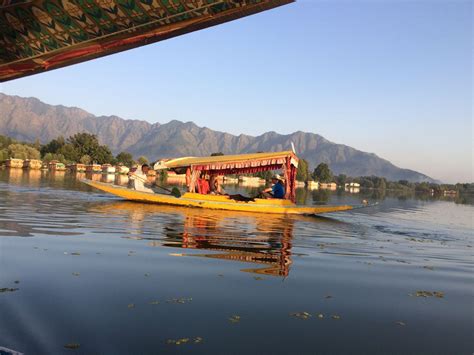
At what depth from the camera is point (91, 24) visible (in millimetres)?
3789

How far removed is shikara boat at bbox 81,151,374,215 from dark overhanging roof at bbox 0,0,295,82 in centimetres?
2011

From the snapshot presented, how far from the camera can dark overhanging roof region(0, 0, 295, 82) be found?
360 centimetres

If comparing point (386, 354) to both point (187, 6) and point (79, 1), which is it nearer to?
point (187, 6)

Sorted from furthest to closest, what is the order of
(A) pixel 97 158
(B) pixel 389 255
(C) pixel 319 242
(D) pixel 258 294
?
(A) pixel 97 158 → (C) pixel 319 242 → (B) pixel 389 255 → (D) pixel 258 294

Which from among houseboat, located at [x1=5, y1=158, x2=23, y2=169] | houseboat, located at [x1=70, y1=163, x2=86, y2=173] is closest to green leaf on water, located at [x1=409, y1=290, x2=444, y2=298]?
houseboat, located at [x1=5, y1=158, x2=23, y2=169]

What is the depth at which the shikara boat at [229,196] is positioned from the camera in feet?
79.0

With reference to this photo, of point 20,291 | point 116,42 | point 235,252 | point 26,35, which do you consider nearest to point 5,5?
point 26,35

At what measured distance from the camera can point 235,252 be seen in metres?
10.6

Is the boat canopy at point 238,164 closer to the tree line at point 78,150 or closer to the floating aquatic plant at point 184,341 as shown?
the floating aquatic plant at point 184,341

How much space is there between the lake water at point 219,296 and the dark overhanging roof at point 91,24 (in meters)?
3.19

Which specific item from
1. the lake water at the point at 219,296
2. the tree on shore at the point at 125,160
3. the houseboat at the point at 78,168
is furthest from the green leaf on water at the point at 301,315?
the tree on shore at the point at 125,160

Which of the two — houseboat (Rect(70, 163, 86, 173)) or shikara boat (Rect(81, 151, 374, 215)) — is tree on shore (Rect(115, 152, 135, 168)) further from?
shikara boat (Rect(81, 151, 374, 215))

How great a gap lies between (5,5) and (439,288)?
8.77m

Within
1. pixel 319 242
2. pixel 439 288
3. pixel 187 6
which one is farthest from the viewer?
pixel 319 242
